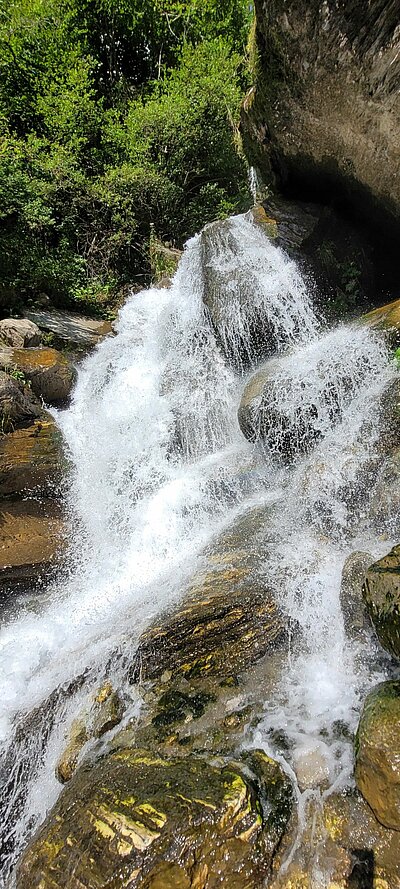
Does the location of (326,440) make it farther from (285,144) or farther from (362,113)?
(285,144)

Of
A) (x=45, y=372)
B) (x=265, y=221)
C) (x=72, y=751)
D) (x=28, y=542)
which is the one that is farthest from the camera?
(x=265, y=221)

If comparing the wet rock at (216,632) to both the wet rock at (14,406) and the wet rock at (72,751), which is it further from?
the wet rock at (14,406)

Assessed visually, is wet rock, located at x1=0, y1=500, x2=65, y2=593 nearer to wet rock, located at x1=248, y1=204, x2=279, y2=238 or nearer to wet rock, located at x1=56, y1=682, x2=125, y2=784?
wet rock, located at x1=56, y1=682, x2=125, y2=784

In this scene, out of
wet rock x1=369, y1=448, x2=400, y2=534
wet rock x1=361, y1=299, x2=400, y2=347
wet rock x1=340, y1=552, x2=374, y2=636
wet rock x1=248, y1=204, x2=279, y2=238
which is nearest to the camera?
wet rock x1=340, y1=552, x2=374, y2=636

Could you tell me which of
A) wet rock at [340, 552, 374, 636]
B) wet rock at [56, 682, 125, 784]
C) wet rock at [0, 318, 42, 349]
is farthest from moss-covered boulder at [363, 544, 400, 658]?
wet rock at [0, 318, 42, 349]

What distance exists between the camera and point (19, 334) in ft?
27.7

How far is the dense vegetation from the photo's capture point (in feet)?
→ 41.9

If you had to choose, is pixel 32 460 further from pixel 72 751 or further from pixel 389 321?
pixel 389 321

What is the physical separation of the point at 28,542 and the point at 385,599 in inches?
181

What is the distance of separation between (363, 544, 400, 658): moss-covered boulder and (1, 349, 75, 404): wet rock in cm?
614

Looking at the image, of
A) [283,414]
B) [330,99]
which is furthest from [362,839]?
[330,99]

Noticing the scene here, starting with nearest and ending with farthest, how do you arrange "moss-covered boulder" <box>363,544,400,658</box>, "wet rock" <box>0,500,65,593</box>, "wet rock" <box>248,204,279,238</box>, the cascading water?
"moss-covered boulder" <box>363,544,400,658</box>
the cascading water
"wet rock" <box>0,500,65,593</box>
"wet rock" <box>248,204,279,238</box>

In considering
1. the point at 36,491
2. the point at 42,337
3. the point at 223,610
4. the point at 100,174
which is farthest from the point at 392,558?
the point at 100,174

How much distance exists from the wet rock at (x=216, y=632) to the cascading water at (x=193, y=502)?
0.17 m
